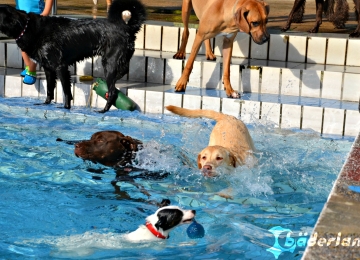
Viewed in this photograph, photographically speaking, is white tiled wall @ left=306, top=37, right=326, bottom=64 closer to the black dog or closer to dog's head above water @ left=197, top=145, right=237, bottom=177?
the black dog

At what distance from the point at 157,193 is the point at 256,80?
11.6 feet

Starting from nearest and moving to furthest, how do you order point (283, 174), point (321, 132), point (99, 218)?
point (99, 218) → point (283, 174) → point (321, 132)

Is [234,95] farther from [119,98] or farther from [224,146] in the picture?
[224,146]

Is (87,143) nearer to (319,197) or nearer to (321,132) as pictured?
(319,197)

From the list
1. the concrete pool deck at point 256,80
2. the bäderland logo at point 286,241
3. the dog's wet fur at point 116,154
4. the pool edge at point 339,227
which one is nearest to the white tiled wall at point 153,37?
the concrete pool deck at point 256,80

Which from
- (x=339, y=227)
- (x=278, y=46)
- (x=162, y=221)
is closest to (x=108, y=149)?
(x=162, y=221)

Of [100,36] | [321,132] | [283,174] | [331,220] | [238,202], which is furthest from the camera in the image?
[100,36]

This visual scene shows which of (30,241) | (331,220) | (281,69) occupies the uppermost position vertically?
(281,69)

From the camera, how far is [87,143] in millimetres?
5559

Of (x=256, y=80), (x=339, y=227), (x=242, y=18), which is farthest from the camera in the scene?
(x=256, y=80)

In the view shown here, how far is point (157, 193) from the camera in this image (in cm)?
560

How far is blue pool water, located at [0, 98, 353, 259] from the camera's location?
174 inches

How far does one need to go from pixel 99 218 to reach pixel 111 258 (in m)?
0.89

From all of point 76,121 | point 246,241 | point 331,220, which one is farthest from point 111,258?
point 76,121
